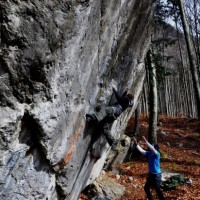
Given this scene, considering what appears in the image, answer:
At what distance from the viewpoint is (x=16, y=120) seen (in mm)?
6391

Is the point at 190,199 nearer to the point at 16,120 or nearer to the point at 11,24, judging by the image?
the point at 16,120

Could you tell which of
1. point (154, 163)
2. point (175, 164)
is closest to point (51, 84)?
point (154, 163)

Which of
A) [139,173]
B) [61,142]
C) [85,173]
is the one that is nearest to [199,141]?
[139,173]

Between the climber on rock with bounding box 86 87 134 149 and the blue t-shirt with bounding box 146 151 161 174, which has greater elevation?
the climber on rock with bounding box 86 87 134 149

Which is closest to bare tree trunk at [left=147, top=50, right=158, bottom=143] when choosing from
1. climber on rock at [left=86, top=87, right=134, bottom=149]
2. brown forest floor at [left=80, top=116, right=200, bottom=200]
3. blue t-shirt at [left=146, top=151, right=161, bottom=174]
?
brown forest floor at [left=80, top=116, right=200, bottom=200]

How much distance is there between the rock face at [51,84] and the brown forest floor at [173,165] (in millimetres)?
4828

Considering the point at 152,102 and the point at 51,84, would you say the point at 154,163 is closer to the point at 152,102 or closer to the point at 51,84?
the point at 51,84

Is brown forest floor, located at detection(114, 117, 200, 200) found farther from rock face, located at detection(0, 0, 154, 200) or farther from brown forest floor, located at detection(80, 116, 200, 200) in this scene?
rock face, located at detection(0, 0, 154, 200)

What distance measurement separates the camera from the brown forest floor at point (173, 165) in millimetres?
13242

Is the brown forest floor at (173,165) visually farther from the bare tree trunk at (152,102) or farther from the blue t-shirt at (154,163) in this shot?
the blue t-shirt at (154,163)

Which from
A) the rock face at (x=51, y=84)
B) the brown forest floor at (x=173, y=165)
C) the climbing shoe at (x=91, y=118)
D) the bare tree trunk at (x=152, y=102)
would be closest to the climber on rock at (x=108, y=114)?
the climbing shoe at (x=91, y=118)

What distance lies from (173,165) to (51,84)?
1147cm

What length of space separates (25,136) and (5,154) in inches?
23.8

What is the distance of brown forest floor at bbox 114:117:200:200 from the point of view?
1323 centimetres
